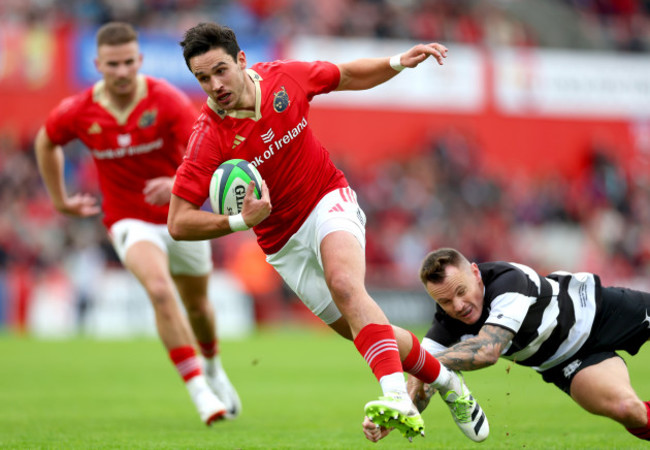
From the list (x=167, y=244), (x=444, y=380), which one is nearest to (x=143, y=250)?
(x=167, y=244)

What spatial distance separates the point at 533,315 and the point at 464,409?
0.74 m

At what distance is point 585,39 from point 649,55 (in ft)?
6.16

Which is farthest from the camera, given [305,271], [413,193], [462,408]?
[413,193]

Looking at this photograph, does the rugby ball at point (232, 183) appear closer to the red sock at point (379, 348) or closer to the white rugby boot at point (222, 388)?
the red sock at point (379, 348)

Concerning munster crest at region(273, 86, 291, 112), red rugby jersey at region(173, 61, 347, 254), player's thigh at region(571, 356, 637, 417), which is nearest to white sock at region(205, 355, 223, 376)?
red rugby jersey at region(173, 61, 347, 254)

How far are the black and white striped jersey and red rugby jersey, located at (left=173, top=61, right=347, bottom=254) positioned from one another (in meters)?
1.20

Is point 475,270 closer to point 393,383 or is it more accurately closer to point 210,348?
point 393,383

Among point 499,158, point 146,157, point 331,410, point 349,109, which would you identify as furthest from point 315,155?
point 499,158

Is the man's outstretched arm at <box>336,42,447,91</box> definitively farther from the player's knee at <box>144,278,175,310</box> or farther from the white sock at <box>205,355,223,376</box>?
the white sock at <box>205,355,223,376</box>

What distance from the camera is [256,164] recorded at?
5.90m

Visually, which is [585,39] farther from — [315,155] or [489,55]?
[315,155]

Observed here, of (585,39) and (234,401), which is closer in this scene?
(234,401)

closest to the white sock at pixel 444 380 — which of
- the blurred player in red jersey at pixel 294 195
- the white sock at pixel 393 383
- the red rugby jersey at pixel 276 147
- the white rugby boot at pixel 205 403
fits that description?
the blurred player in red jersey at pixel 294 195

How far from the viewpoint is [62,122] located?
818cm
